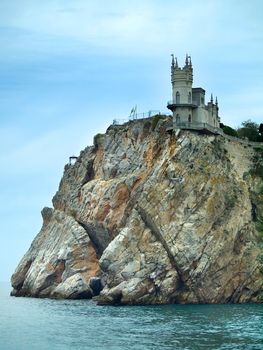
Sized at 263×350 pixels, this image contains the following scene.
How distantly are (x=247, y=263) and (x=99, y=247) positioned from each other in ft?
67.3

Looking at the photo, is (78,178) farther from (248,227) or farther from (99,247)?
(248,227)

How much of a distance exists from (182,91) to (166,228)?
17030 millimetres

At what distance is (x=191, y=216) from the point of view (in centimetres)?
7769

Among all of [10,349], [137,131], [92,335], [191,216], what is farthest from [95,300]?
[10,349]

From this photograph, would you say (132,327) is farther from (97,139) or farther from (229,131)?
(97,139)

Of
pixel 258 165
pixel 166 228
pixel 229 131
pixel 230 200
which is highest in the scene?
pixel 229 131

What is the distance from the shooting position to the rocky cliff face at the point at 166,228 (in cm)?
7606

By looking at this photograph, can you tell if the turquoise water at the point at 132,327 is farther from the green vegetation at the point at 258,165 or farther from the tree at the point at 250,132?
the tree at the point at 250,132

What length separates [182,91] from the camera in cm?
8594

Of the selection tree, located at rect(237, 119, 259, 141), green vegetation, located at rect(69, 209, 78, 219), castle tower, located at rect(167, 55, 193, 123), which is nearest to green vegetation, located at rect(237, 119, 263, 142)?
tree, located at rect(237, 119, 259, 141)

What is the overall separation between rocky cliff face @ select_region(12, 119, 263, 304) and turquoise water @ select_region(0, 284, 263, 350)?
3378mm

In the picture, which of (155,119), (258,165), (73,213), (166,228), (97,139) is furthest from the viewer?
(97,139)

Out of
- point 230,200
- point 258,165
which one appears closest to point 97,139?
point 258,165

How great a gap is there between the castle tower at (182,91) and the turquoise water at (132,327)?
72.9 ft
